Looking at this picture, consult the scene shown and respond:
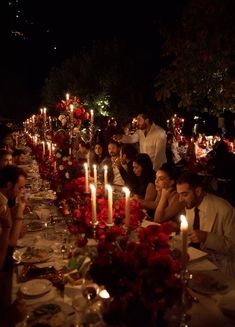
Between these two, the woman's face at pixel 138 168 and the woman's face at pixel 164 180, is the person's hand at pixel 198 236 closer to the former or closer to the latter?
the woman's face at pixel 164 180

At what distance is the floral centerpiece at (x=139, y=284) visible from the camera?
1.67m

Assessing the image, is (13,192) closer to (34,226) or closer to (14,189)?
(14,189)

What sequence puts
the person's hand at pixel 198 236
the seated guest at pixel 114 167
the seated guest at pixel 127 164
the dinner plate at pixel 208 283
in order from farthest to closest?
the seated guest at pixel 114 167 → the seated guest at pixel 127 164 → the person's hand at pixel 198 236 → the dinner plate at pixel 208 283

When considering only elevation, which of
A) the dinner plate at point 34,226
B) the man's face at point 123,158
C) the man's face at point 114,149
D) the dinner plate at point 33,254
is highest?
the man's face at point 114,149

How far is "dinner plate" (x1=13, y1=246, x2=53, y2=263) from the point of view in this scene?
10.1 feet

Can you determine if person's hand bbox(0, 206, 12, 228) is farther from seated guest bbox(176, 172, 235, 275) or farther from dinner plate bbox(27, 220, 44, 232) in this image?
seated guest bbox(176, 172, 235, 275)

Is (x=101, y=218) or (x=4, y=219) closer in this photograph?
(x=101, y=218)

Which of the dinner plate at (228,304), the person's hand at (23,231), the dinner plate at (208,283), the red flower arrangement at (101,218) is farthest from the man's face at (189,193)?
the person's hand at (23,231)

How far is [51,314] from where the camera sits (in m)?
2.27

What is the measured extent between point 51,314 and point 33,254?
36.5 inches

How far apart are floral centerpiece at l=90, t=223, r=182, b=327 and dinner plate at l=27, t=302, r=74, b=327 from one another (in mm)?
520

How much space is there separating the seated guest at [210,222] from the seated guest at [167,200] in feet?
2.47

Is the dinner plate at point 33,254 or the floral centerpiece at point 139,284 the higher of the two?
the floral centerpiece at point 139,284

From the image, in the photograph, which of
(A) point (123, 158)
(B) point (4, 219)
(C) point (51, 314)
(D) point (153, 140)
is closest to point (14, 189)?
(B) point (4, 219)
